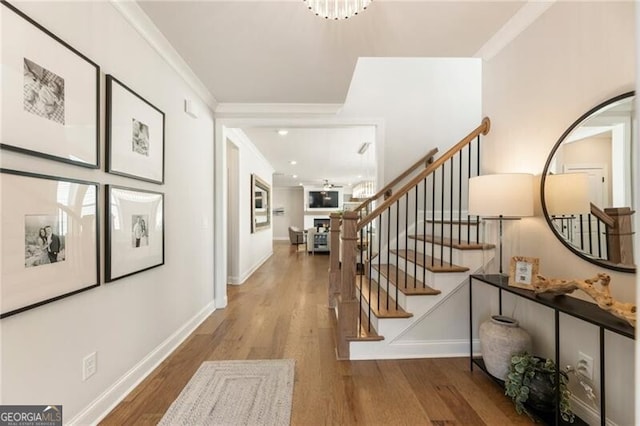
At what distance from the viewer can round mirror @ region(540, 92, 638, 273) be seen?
1.26m

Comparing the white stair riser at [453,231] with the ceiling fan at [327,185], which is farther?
the ceiling fan at [327,185]

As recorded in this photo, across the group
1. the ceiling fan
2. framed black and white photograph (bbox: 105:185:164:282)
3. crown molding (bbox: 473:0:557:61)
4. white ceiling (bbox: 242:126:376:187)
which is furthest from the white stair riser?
the ceiling fan

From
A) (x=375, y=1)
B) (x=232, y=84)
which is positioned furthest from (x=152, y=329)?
(x=375, y=1)

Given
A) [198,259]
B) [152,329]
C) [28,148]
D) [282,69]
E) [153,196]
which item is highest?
[282,69]

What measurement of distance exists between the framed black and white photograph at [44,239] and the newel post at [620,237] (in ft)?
8.69

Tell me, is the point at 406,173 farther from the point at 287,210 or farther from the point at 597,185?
the point at 287,210

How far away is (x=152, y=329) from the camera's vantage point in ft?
6.49

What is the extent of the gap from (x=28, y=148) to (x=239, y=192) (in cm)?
353

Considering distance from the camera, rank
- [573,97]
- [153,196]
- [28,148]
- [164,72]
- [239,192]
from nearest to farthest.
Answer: [28,148], [573,97], [153,196], [164,72], [239,192]

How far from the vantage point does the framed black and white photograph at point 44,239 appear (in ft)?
3.40

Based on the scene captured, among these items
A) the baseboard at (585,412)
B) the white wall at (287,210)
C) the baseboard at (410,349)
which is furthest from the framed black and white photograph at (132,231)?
the white wall at (287,210)

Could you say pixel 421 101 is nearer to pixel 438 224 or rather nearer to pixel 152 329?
pixel 438 224

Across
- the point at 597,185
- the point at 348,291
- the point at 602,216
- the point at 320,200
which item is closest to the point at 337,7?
the point at 597,185

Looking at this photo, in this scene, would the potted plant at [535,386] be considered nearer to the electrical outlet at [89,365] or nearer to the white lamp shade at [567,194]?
the white lamp shade at [567,194]
